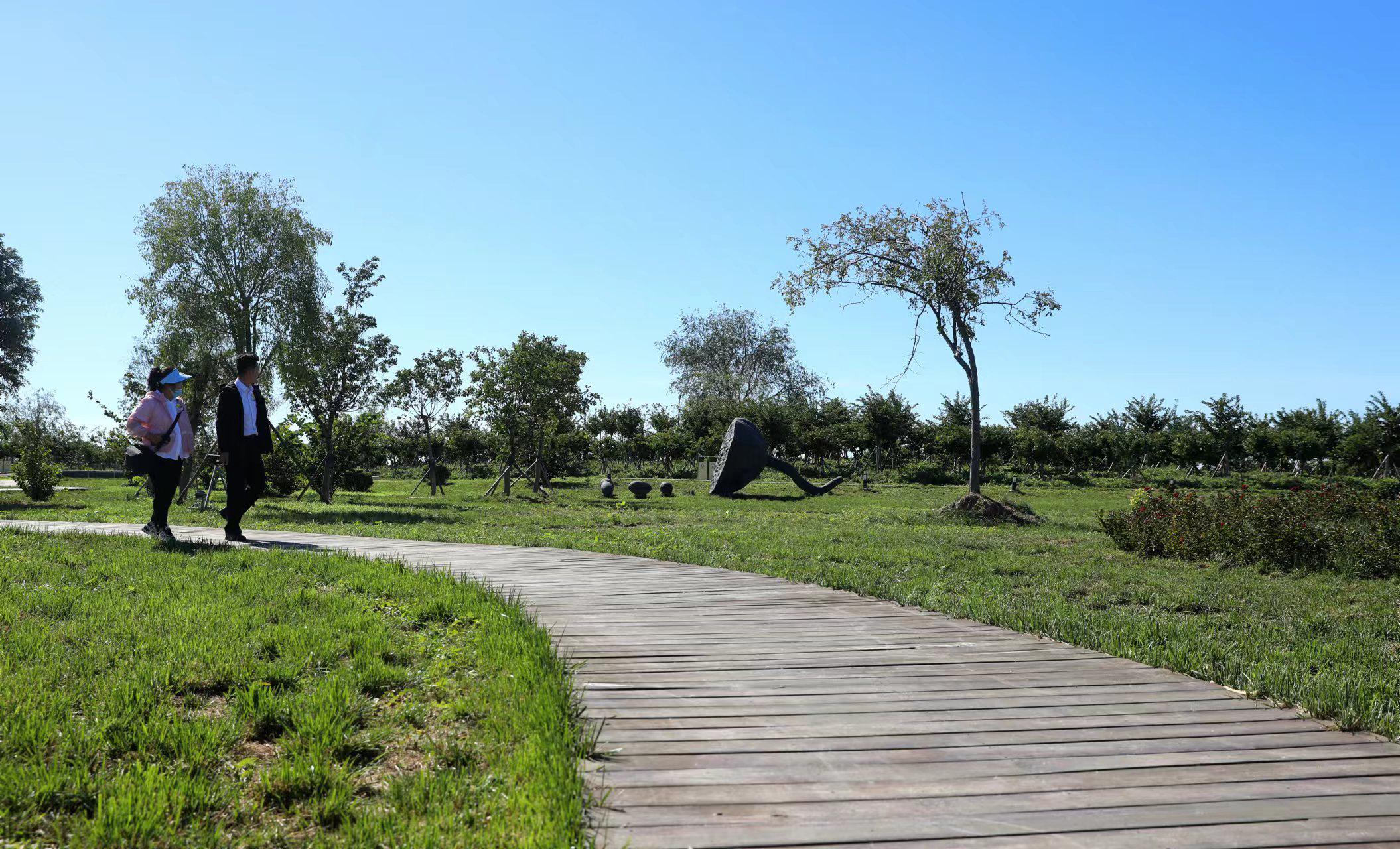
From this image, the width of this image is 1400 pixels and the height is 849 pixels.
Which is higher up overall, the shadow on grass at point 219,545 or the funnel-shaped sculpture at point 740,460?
the funnel-shaped sculpture at point 740,460

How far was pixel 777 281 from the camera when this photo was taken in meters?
21.6

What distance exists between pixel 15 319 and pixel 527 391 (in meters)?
28.7

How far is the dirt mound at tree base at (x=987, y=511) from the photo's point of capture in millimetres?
16906

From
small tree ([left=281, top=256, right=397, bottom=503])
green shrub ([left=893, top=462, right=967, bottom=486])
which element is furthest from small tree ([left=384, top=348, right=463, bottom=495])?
green shrub ([left=893, top=462, right=967, bottom=486])

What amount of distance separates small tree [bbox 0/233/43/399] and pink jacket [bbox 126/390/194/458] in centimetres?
3976

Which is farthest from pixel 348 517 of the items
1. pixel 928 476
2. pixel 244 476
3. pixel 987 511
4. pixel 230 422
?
pixel 928 476

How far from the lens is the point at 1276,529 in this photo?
34.6ft

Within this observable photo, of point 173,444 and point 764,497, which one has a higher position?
point 173,444

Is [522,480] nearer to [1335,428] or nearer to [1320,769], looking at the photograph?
[1320,769]

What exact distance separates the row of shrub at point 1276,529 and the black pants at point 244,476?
10984mm

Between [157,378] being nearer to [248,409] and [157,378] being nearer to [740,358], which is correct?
[248,409]

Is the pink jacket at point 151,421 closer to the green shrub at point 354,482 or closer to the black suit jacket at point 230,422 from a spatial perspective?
the black suit jacket at point 230,422

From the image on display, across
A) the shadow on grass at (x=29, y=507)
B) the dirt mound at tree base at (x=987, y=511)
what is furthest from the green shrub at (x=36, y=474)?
the dirt mound at tree base at (x=987, y=511)

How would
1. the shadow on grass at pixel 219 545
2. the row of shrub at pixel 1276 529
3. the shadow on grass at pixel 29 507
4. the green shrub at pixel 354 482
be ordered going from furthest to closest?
the green shrub at pixel 354 482
the shadow on grass at pixel 29 507
the row of shrub at pixel 1276 529
the shadow on grass at pixel 219 545
